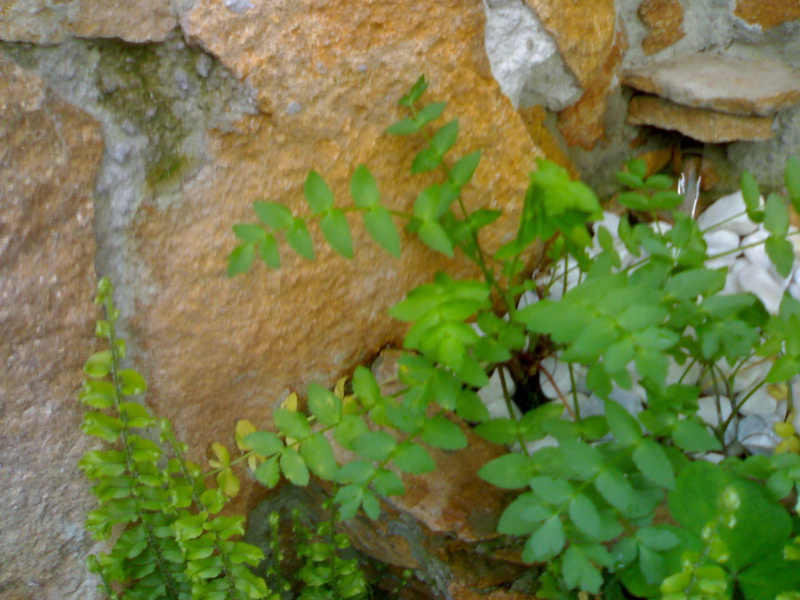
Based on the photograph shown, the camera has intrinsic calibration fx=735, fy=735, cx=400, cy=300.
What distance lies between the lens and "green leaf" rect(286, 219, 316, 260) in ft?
3.27

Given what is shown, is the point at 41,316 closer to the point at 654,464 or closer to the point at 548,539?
the point at 548,539

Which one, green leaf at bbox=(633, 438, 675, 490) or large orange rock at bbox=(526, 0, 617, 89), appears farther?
large orange rock at bbox=(526, 0, 617, 89)

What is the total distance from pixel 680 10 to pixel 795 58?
0.27m

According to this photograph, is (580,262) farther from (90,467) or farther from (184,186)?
(90,467)

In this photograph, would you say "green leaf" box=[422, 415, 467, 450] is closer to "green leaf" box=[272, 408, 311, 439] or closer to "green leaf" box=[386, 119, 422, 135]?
"green leaf" box=[272, 408, 311, 439]

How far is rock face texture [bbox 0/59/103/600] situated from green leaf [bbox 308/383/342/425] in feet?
1.10

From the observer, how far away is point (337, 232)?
0.99 m

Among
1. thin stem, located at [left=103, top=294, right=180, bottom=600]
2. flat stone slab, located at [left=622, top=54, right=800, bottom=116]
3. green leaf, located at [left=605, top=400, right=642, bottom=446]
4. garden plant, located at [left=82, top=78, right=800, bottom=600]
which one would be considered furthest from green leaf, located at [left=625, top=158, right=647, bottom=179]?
thin stem, located at [left=103, top=294, right=180, bottom=600]

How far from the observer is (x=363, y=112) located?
45.1 inches

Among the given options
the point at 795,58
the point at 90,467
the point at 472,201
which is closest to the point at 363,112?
the point at 472,201

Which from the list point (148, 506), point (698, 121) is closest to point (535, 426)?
point (148, 506)

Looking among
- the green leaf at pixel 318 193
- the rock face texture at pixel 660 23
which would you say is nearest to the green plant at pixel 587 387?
the green leaf at pixel 318 193

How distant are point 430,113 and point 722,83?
0.74 metres

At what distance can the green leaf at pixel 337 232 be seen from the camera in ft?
3.26
